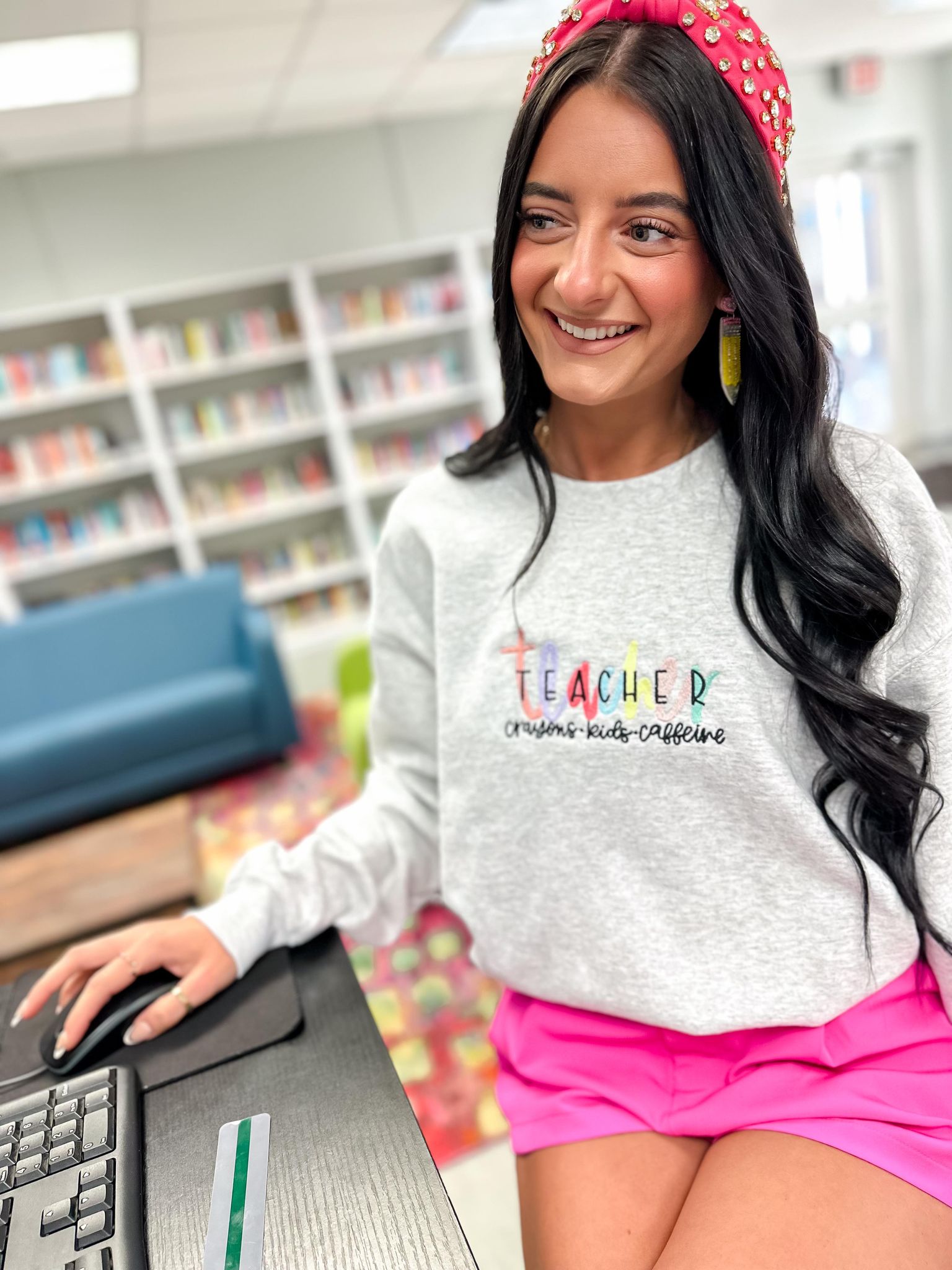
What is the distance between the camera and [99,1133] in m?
0.63

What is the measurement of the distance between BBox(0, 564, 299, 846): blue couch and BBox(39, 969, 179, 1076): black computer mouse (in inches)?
111

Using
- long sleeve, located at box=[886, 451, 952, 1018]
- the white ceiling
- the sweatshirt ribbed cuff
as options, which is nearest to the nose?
long sleeve, located at box=[886, 451, 952, 1018]

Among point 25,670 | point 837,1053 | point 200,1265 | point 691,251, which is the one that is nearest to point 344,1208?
point 200,1265

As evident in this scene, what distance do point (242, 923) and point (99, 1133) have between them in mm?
217

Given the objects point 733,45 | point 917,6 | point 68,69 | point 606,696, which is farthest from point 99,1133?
point 917,6

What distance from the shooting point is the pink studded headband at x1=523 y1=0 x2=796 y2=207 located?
0.70 m

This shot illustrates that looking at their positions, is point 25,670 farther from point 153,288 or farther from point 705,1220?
point 705,1220

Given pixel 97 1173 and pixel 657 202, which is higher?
pixel 657 202

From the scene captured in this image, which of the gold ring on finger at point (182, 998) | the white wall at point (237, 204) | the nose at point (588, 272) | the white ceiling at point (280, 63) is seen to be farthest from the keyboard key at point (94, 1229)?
the white wall at point (237, 204)

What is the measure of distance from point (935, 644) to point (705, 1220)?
19.6 inches

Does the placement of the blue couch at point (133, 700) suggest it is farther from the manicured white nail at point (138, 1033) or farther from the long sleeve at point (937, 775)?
the long sleeve at point (937, 775)

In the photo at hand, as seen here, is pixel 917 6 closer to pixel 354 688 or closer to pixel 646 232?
pixel 354 688

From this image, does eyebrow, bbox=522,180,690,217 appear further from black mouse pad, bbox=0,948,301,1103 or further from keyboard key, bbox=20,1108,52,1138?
keyboard key, bbox=20,1108,52,1138

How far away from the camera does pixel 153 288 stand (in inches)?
179
